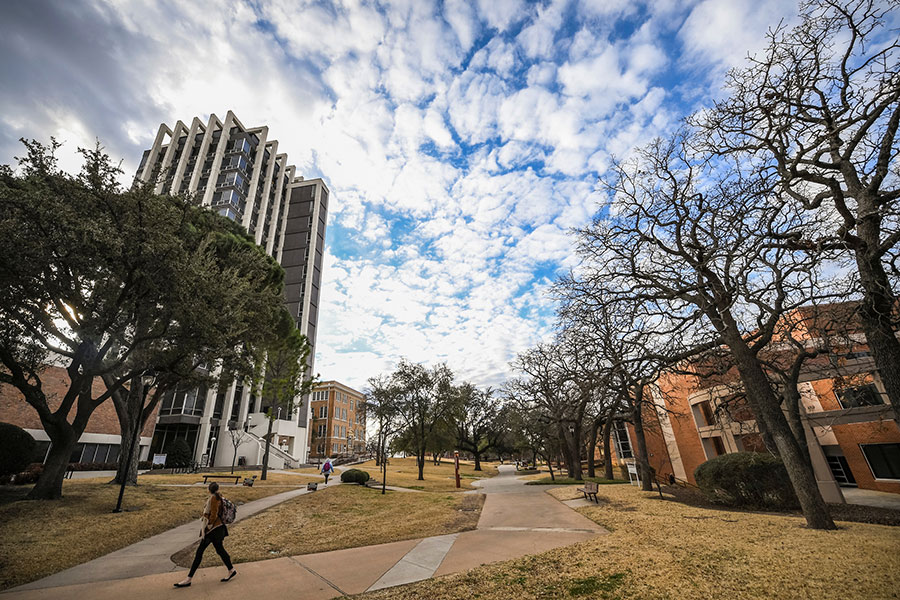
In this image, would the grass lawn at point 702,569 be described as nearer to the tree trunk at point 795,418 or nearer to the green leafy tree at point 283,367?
the tree trunk at point 795,418

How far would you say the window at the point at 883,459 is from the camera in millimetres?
20422

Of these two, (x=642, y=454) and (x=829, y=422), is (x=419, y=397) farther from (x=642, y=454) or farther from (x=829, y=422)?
(x=829, y=422)

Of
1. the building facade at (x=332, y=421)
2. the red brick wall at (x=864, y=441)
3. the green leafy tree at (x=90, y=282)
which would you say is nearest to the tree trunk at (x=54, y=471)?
the green leafy tree at (x=90, y=282)

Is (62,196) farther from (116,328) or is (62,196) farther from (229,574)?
(229,574)

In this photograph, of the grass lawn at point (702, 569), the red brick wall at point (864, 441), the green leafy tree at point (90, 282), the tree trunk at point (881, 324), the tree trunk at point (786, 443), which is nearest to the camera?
the grass lawn at point (702, 569)

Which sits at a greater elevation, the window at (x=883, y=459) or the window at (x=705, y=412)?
the window at (x=705, y=412)

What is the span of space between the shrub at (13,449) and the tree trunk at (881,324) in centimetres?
2586

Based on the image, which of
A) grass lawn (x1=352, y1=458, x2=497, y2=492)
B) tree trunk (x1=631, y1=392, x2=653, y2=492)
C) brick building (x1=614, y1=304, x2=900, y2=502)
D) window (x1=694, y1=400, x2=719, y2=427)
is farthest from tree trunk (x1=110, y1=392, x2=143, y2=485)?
window (x1=694, y1=400, x2=719, y2=427)

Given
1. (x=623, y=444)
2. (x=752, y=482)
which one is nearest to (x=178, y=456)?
(x=752, y=482)

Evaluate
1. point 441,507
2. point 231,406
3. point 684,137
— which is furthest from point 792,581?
point 231,406

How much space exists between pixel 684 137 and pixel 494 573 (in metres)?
11.6

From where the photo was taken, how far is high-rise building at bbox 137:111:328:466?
3884 centimetres

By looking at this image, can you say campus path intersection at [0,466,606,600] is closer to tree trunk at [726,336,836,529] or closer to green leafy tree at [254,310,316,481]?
tree trunk at [726,336,836,529]

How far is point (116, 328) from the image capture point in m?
13.6
